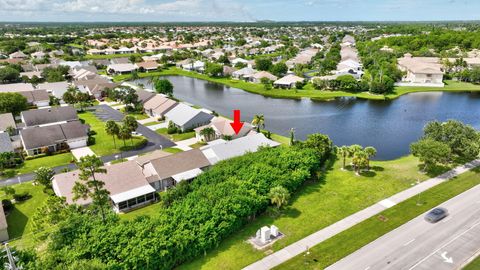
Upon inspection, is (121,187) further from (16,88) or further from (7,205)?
(16,88)

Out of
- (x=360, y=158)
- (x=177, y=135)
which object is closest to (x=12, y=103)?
(x=177, y=135)

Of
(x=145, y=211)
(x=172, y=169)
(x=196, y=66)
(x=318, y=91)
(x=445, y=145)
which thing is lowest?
(x=318, y=91)

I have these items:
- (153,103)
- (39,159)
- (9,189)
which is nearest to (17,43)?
(153,103)

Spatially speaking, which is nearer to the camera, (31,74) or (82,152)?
(82,152)

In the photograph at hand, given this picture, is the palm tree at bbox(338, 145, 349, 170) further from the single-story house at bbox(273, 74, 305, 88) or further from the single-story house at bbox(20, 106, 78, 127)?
the single-story house at bbox(273, 74, 305, 88)

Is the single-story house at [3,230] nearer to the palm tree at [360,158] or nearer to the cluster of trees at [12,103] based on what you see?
the palm tree at [360,158]

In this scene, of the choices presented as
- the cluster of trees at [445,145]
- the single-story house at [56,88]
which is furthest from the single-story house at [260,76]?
the cluster of trees at [445,145]
